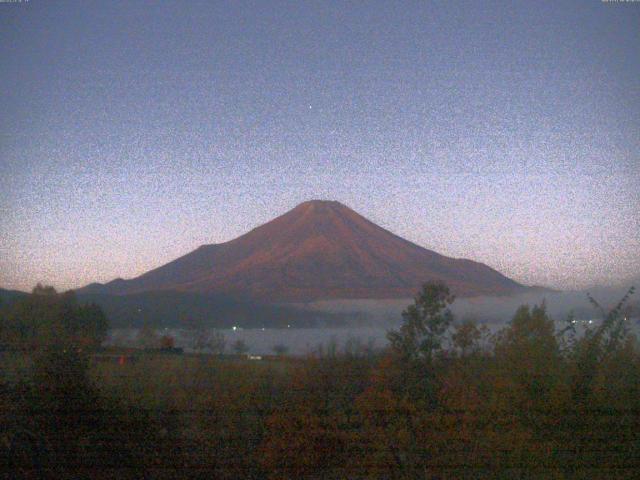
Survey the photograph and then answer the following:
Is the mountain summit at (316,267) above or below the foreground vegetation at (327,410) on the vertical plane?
above

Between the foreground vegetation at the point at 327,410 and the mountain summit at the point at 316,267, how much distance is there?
10.2 ft

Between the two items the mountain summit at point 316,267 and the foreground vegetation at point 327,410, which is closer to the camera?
the foreground vegetation at point 327,410

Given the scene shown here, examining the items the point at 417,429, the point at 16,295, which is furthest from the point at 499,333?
the point at 16,295

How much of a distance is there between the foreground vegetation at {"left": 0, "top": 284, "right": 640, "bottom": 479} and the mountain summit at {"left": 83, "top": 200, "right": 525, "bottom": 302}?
10.2 feet

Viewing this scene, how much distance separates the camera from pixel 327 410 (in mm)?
5543

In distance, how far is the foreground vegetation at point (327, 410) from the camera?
15.5ft

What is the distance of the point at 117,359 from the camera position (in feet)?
19.4

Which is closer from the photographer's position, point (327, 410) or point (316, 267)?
point (327, 410)

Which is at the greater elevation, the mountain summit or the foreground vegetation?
the mountain summit

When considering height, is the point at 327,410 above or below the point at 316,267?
below

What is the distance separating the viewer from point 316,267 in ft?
40.8

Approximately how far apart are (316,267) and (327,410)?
22.9 ft

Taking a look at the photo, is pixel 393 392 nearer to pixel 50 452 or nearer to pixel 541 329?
pixel 541 329

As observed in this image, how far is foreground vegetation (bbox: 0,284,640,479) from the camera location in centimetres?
473
